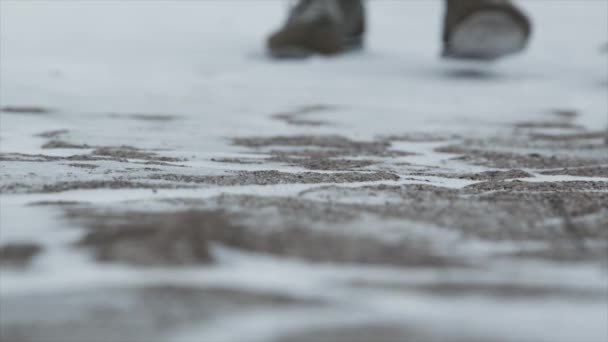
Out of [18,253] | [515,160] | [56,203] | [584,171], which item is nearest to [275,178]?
A: [56,203]

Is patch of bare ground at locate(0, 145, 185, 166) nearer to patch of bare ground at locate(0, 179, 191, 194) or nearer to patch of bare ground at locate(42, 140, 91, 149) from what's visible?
patch of bare ground at locate(42, 140, 91, 149)

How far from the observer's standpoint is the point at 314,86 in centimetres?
559

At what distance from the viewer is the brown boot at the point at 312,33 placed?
6355 millimetres

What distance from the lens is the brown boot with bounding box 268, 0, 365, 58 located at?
636cm

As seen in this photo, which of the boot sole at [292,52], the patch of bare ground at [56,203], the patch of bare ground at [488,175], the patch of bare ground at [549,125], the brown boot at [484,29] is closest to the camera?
the patch of bare ground at [56,203]

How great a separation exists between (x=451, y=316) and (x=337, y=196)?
0.67 meters

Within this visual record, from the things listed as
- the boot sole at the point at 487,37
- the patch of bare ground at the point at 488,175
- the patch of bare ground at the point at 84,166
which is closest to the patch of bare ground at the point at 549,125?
the boot sole at the point at 487,37

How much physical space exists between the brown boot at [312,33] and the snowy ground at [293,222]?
1.75m

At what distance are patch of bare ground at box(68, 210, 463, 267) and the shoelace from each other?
5.28 metres

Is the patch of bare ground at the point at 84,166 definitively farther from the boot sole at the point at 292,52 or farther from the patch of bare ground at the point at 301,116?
the boot sole at the point at 292,52

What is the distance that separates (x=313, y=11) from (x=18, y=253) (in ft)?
18.3

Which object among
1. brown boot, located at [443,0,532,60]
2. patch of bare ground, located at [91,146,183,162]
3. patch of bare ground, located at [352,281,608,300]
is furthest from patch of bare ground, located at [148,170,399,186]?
brown boot, located at [443,0,532,60]

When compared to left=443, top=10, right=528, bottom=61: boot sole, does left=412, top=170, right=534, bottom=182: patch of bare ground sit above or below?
below

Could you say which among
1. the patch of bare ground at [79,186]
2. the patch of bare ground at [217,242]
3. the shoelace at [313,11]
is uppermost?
the shoelace at [313,11]
